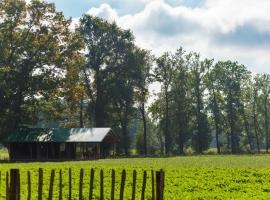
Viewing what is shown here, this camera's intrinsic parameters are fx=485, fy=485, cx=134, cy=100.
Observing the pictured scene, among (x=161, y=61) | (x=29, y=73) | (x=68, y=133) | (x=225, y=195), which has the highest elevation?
(x=161, y=61)

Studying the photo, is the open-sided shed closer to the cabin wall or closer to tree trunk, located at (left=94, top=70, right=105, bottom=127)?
the cabin wall

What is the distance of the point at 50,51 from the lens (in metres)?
74.1

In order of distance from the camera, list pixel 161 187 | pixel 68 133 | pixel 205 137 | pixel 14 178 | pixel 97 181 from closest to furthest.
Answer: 1. pixel 14 178
2. pixel 161 187
3. pixel 97 181
4. pixel 68 133
5. pixel 205 137

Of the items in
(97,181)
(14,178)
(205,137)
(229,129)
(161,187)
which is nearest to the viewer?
(14,178)

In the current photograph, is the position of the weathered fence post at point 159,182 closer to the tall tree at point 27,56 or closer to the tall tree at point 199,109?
the tall tree at point 27,56

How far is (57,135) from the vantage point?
68.7 meters

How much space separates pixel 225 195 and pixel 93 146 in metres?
45.9

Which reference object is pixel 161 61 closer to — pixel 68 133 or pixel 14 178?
pixel 68 133

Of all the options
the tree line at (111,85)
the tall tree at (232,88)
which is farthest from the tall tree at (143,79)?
the tall tree at (232,88)

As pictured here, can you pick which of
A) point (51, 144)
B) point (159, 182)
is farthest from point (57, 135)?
point (159, 182)

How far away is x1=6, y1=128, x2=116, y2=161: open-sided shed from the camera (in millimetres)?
67188

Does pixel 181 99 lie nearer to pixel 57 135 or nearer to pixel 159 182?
pixel 57 135

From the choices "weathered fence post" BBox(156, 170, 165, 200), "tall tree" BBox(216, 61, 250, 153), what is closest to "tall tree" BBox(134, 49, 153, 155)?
"tall tree" BBox(216, 61, 250, 153)

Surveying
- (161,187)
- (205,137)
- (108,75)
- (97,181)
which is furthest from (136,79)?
(161,187)
